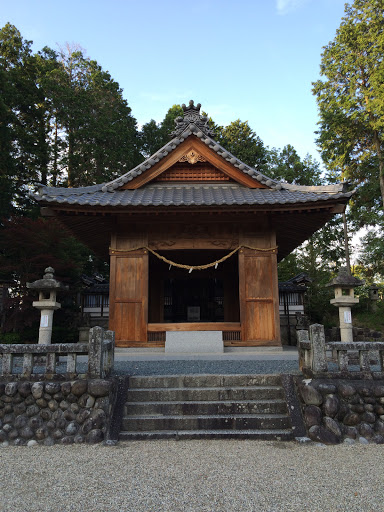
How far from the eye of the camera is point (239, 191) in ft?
36.0

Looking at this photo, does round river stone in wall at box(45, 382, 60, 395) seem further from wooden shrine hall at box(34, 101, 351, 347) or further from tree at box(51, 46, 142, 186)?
tree at box(51, 46, 142, 186)

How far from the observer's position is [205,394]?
216 inches

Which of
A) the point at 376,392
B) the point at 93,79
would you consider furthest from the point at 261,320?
the point at 93,79

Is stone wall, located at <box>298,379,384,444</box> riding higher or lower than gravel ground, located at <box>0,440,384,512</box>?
higher

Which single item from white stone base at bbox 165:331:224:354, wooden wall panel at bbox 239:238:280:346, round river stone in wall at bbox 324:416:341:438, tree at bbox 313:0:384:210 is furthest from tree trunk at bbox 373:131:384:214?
round river stone in wall at bbox 324:416:341:438

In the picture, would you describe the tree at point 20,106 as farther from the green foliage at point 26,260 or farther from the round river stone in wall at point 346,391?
the round river stone in wall at point 346,391

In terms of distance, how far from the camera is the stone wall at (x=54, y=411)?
497 cm

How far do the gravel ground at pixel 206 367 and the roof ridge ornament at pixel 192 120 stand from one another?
26.9 ft

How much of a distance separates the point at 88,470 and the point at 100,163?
2481 centimetres

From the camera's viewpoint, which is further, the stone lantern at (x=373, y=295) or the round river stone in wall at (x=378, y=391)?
the stone lantern at (x=373, y=295)

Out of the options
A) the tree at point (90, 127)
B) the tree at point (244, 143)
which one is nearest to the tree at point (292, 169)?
the tree at point (244, 143)

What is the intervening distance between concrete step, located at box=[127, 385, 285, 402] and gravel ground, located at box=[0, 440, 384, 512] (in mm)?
765

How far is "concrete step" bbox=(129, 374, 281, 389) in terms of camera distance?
5.73 metres

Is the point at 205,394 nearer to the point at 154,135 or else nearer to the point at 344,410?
the point at 344,410
